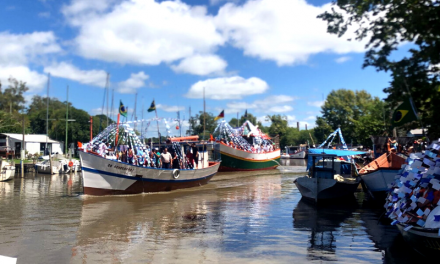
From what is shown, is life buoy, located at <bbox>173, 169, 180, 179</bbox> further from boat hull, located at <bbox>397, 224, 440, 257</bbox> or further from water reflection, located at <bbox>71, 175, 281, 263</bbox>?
boat hull, located at <bbox>397, 224, 440, 257</bbox>

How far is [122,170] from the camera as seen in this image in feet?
59.0

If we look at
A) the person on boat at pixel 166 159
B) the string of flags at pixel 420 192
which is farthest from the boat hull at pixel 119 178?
Result: the string of flags at pixel 420 192

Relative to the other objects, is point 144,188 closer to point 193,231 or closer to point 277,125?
point 193,231

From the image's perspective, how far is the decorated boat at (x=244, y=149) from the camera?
36000mm

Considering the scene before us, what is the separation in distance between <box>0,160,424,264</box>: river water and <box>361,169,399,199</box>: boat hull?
0.67m

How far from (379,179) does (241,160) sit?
22.1 m

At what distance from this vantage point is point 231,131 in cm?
3656

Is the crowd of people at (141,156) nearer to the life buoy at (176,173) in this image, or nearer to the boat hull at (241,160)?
the life buoy at (176,173)

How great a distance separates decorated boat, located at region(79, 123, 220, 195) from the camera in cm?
1750

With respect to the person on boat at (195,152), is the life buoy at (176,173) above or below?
below

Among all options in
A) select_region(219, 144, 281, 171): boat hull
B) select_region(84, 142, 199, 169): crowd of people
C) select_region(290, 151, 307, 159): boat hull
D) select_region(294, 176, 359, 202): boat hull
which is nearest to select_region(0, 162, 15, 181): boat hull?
select_region(84, 142, 199, 169): crowd of people

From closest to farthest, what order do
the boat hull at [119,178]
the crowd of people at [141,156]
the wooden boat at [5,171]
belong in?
1. the boat hull at [119,178]
2. the crowd of people at [141,156]
3. the wooden boat at [5,171]

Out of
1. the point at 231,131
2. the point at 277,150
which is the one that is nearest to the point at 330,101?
the point at 277,150

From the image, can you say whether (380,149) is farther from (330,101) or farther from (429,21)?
(330,101)
